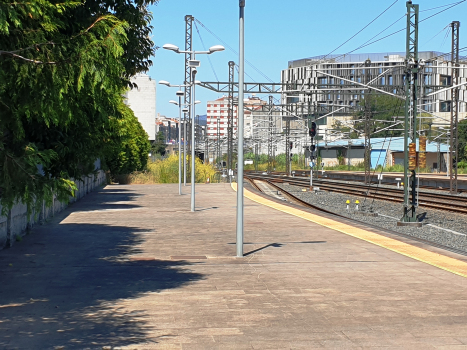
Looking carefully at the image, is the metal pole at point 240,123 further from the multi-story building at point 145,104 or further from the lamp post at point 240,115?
the multi-story building at point 145,104

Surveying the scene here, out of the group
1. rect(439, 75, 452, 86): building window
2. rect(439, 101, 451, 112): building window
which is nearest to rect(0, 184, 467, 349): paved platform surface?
rect(439, 75, 452, 86): building window

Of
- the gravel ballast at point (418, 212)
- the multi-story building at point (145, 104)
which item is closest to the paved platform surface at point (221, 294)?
the gravel ballast at point (418, 212)

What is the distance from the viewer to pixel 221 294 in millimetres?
9406

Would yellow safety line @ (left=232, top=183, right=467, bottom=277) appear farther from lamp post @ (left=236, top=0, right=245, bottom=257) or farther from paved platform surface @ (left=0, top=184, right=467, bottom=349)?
lamp post @ (left=236, top=0, right=245, bottom=257)

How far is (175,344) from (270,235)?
33.4 feet

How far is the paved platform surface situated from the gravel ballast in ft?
15.6

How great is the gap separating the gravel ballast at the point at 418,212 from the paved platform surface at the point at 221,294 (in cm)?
476

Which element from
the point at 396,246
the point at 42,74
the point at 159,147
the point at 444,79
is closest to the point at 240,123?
the point at 396,246

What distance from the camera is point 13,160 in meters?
6.67

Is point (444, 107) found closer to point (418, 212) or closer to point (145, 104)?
point (145, 104)

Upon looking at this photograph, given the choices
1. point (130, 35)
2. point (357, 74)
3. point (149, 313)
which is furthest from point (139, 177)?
point (357, 74)

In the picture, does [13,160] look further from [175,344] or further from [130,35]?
[130,35]

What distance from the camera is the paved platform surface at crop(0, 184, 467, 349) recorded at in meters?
7.14

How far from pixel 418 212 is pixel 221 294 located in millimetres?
21206
